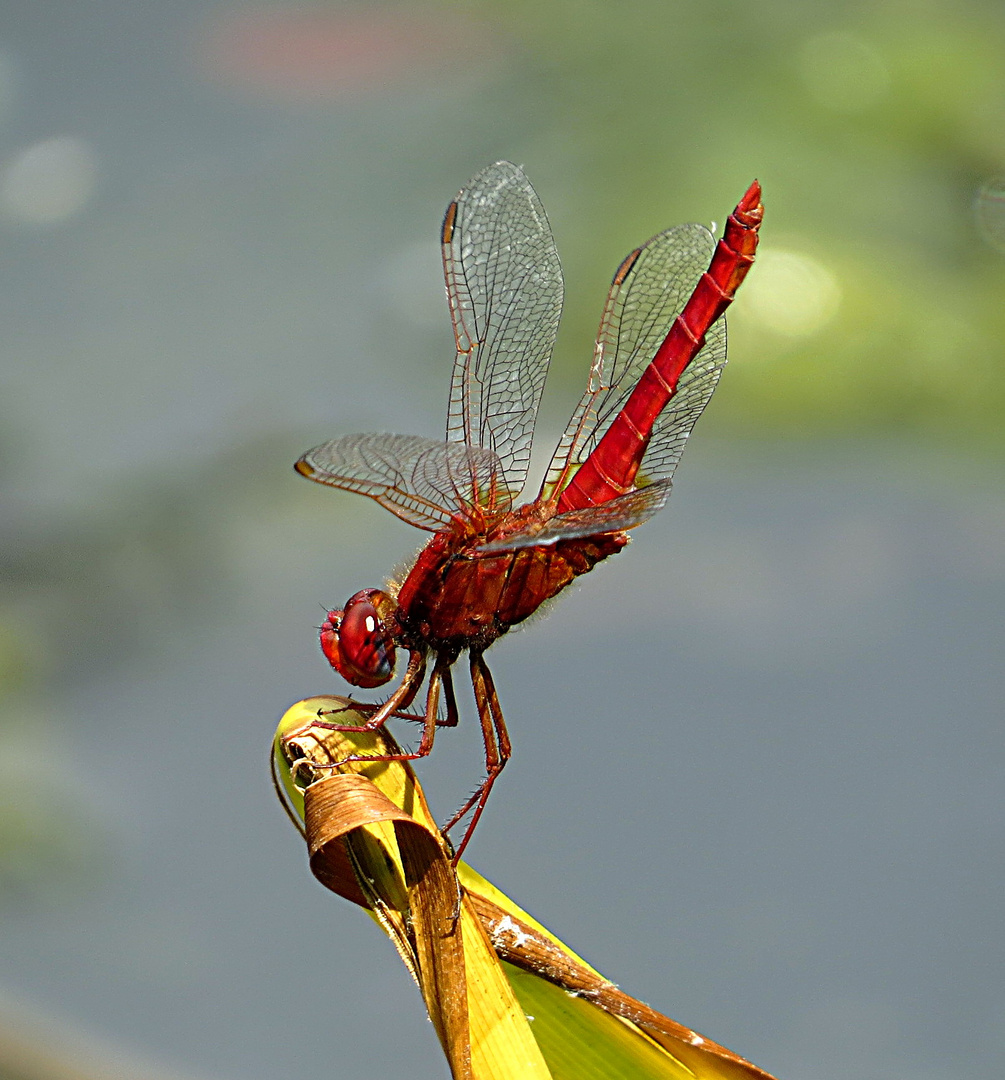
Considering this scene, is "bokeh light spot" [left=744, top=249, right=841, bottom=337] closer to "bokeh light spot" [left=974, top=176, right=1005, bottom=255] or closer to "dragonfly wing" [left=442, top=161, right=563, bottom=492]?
"bokeh light spot" [left=974, top=176, right=1005, bottom=255]

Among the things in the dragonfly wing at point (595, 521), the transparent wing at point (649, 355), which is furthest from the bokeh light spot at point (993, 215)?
the dragonfly wing at point (595, 521)

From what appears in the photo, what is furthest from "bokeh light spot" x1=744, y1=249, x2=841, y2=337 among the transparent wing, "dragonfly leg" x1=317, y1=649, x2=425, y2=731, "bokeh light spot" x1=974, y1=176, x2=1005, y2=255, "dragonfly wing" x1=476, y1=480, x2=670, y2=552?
"dragonfly leg" x1=317, y1=649, x2=425, y2=731

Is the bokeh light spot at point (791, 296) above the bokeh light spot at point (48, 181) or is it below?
below

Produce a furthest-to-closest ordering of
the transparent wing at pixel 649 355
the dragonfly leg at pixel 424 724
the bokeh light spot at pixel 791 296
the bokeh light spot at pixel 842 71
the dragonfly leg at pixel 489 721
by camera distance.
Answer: the bokeh light spot at pixel 842 71 → the bokeh light spot at pixel 791 296 → the transparent wing at pixel 649 355 → the dragonfly leg at pixel 489 721 → the dragonfly leg at pixel 424 724

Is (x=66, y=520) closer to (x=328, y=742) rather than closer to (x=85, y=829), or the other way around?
(x=85, y=829)

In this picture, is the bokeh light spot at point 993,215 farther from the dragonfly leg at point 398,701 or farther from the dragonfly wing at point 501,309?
the dragonfly leg at point 398,701

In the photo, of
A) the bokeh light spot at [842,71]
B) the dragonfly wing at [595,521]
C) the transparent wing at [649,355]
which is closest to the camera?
the dragonfly wing at [595,521]

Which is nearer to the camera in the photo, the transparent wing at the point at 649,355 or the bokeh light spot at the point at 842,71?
the transparent wing at the point at 649,355
